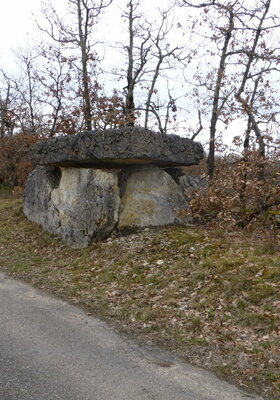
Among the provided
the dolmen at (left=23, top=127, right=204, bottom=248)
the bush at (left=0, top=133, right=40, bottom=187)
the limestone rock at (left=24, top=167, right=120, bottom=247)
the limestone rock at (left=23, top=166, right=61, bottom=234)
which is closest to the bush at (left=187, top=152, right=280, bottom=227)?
the dolmen at (left=23, top=127, right=204, bottom=248)

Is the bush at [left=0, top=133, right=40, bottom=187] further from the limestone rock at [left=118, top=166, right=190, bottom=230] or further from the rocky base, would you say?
the limestone rock at [left=118, top=166, right=190, bottom=230]

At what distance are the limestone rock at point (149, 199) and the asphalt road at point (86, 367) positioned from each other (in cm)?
371

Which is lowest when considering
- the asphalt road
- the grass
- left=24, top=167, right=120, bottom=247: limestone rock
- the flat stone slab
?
the asphalt road

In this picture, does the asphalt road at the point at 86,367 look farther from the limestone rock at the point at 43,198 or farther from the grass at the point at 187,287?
the limestone rock at the point at 43,198

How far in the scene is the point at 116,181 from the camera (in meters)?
9.09

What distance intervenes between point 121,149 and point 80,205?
1844 mm

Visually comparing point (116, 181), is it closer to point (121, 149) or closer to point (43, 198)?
point (121, 149)

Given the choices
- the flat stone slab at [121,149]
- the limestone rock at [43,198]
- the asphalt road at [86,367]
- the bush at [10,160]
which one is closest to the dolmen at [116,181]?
the flat stone slab at [121,149]

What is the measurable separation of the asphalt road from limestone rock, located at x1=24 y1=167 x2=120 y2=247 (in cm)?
347

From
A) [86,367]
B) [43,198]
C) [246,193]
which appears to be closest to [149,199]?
[246,193]

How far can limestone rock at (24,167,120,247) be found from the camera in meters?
8.83

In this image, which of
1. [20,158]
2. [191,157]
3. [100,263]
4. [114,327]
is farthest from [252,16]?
[20,158]

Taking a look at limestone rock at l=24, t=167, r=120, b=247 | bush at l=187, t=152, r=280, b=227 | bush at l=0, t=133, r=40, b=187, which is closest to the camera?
bush at l=187, t=152, r=280, b=227

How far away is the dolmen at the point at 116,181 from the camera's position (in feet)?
28.2
